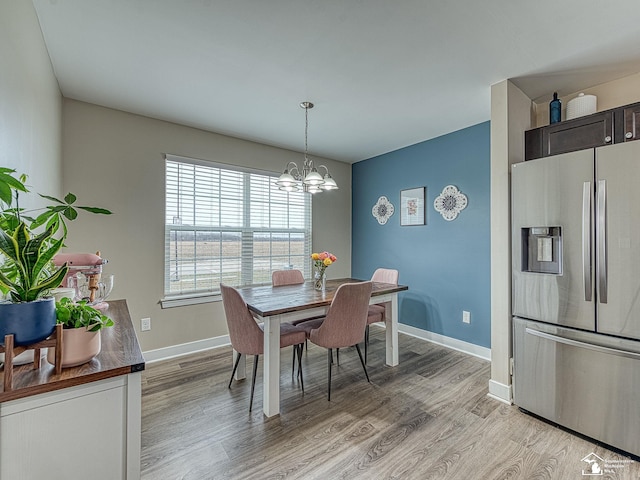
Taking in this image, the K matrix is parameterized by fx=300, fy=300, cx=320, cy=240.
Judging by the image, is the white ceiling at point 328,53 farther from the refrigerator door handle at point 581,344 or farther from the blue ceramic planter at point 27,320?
the refrigerator door handle at point 581,344

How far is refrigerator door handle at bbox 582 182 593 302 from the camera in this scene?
1.88 metres

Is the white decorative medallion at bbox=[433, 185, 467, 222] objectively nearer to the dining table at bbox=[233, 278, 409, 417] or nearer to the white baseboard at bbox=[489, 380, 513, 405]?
the dining table at bbox=[233, 278, 409, 417]

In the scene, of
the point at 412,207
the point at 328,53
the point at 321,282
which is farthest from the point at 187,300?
the point at 412,207

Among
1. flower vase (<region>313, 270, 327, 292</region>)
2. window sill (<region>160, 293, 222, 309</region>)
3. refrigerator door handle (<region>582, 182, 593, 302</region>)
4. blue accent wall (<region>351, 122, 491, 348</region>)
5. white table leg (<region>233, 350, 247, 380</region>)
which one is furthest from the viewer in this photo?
blue accent wall (<region>351, 122, 491, 348</region>)

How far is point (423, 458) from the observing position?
5.79 ft

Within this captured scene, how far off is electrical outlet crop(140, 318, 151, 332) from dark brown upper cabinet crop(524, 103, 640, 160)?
380 centimetres

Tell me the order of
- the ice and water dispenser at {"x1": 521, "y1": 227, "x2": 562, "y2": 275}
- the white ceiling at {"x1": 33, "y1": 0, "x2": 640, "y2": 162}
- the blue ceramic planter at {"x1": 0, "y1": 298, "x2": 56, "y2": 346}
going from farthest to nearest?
the ice and water dispenser at {"x1": 521, "y1": 227, "x2": 562, "y2": 275}
the white ceiling at {"x1": 33, "y1": 0, "x2": 640, "y2": 162}
the blue ceramic planter at {"x1": 0, "y1": 298, "x2": 56, "y2": 346}

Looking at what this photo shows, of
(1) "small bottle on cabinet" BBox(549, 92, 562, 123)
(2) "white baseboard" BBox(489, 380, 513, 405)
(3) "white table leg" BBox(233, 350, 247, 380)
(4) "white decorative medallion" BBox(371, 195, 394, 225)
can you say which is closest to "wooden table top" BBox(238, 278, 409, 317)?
(3) "white table leg" BBox(233, 350, 247, 380)

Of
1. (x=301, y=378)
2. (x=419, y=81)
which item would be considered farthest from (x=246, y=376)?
(x=419, y=81)

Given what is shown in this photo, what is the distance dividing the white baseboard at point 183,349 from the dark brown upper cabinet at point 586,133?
3575 millimetres

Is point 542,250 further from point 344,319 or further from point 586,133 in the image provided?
point 344,319

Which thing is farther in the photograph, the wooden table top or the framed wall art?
the framed wall art

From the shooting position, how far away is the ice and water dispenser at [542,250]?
2.08 m

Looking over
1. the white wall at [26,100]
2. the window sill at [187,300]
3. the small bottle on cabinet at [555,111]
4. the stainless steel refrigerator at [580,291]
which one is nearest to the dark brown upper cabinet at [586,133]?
the small bottle on cabinet at [555,111]
